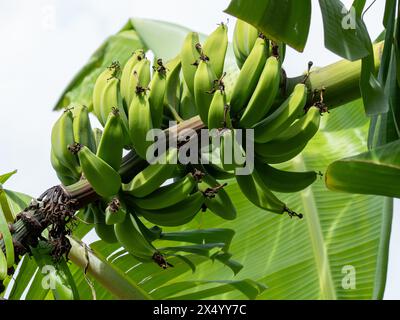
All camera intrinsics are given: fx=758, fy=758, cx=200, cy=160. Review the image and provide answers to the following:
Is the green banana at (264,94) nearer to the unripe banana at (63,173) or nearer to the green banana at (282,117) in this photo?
the green banana at (282,117)

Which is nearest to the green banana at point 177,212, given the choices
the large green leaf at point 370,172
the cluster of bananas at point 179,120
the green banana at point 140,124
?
the cluster of bananas at point 179,120

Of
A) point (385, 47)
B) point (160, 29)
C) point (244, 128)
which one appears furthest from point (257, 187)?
point (160, 29)

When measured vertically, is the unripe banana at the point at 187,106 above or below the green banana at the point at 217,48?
below

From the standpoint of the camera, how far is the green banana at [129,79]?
1189 mm

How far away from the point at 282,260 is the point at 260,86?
2.64 feet

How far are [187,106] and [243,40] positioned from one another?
137 mm

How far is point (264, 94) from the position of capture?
109 cm

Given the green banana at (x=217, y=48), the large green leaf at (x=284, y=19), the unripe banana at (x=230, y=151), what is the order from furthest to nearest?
1. the green banana at (x=217, y=48)
2. the unripe banana at (x=230, y=151)
3. the large green leaf at (x=284, y=19)

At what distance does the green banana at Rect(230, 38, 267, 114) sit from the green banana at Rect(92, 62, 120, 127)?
0.19m

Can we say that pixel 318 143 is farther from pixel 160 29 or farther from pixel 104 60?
pixel 104 60

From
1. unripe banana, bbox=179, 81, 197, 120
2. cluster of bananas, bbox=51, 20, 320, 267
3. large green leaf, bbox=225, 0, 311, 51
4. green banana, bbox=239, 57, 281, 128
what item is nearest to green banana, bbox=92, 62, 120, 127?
cluster of bananas, bbox=51, 20, 320, 267

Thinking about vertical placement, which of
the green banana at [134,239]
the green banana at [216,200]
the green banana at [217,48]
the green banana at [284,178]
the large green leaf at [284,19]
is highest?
the green banana at [217,48]

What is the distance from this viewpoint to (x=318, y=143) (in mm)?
2068

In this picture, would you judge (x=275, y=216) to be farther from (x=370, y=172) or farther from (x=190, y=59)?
(x=370, y=172)
